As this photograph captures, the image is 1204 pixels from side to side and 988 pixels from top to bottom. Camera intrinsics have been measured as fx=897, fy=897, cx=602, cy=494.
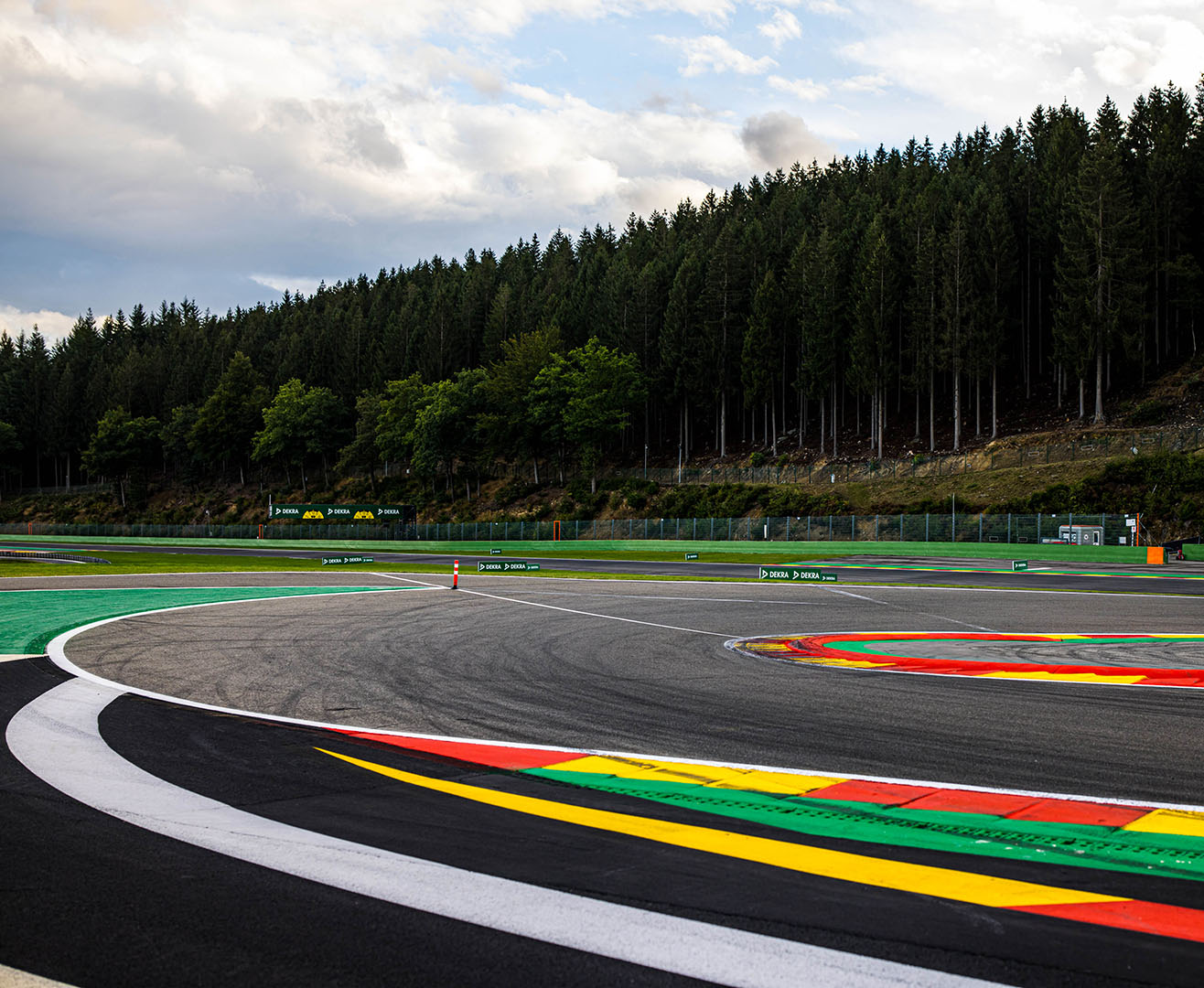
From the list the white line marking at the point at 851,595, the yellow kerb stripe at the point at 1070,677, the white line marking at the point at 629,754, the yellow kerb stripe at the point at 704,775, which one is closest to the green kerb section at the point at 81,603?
the white line marking at the point at 629,754

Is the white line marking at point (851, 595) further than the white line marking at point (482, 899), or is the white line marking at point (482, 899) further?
the white line marking at point (851, 595)

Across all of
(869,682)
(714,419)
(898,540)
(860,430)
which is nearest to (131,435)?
(714,419)

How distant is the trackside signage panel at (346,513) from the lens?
3061 inches

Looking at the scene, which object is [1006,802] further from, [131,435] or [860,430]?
[131,435]

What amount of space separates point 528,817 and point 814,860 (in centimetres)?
172

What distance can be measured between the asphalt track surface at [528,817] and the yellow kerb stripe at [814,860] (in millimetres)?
122

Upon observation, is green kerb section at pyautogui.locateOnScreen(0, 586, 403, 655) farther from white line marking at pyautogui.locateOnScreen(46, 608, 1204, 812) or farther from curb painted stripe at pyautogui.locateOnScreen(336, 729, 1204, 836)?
curb painted stripe at pyautogui.locateOnScreen(336, 729, 1204, 836)

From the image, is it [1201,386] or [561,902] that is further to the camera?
[1201,386]

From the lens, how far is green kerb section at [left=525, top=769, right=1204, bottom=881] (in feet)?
15.4

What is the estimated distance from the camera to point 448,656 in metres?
12.9

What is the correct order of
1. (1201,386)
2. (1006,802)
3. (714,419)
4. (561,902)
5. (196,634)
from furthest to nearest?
(714,419) → (1201,386) → (196,634) → (1006,802) → (561,902)

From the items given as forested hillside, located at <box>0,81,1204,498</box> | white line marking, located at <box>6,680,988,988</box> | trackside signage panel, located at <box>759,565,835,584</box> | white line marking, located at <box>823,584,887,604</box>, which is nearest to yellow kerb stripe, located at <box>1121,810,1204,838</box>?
white line marking, located at <box>6,680,988,988</box>

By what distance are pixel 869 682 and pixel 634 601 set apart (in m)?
12.9

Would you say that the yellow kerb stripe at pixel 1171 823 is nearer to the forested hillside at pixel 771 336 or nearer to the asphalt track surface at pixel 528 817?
the asphalt track surface at pixel 528 817
